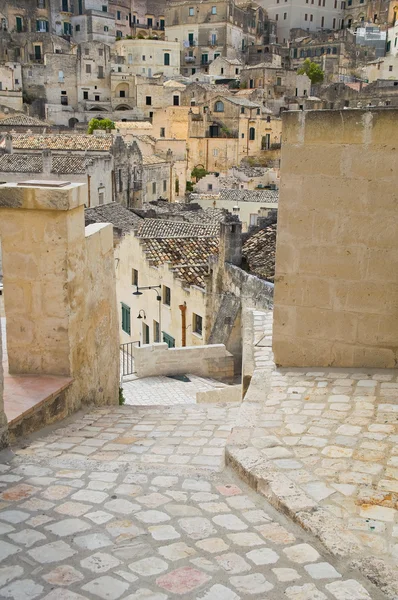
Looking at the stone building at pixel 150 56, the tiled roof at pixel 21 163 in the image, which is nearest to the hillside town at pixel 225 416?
the tiled roof at pixel 21 163

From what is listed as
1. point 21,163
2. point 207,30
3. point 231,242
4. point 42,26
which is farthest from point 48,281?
point 207,30

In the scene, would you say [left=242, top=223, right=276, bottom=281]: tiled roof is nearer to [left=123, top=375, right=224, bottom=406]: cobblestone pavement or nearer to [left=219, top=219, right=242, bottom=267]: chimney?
[left=219, top=219, right=242, bottom=267]: chimney

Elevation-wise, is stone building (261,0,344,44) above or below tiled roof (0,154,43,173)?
above

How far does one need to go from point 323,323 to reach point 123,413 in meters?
2.16

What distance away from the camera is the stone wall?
1366 cm

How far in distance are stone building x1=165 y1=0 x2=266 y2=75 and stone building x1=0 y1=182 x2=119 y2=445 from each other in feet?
241

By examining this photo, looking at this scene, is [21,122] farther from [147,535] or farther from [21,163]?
[147,535]

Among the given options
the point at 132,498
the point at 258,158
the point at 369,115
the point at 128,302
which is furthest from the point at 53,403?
the point at 258,158

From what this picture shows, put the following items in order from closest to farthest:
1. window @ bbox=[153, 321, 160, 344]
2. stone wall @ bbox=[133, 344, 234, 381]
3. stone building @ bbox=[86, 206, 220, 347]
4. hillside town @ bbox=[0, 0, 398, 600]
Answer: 1. hillside town @ bbox=[0, 0, 398, 600]
2. stone wall @ bbox=[133, 344, 234, 381]
3. stone building @ bbox=[86, 206, 220, 347]
4. window @ bbox=[153, 321, 160, 344]

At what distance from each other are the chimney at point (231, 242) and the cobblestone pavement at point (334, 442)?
1044cm

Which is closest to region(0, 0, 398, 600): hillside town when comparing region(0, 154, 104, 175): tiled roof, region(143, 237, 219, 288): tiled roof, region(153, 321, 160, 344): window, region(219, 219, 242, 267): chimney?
region(219, 219, 242, 267): chimney

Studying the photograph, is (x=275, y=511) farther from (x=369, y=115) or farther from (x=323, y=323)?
(x=369, y=115)

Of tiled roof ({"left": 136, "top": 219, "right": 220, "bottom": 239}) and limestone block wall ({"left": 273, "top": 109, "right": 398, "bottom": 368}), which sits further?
tiled roof ({"left": 136, "top": 219, "right": 220, "bottom": 239})

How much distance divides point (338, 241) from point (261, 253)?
11304 millimetres
